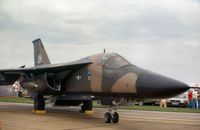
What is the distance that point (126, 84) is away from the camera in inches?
419

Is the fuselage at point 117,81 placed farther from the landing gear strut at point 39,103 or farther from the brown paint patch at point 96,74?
the landing gear strut at point 39,103

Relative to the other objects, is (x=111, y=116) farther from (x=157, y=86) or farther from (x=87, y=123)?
(x=157, y=86)

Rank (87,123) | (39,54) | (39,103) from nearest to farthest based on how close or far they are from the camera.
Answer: (87,123) < (39,103) < (39,54)

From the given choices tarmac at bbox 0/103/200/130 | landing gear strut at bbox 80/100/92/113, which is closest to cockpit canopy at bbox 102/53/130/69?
tarmac at bbox 0/103/200/130

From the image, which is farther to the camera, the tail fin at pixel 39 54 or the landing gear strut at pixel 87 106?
the tail fin at pixel 39 54

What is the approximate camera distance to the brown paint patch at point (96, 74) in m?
12.1

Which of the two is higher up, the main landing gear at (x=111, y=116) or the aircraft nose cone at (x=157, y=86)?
the aircraft nose cone at (x=157, y=86)

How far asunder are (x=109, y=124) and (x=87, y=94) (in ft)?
7.21

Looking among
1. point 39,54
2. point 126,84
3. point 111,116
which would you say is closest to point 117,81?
point 126,84

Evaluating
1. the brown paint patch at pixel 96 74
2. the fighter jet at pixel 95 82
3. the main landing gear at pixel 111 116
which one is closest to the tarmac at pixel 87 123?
the main landing gear at pixel 111 116

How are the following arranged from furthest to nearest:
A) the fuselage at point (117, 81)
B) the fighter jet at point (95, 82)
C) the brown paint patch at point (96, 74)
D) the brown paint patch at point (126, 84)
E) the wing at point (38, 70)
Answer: the wing at point (38, 70), the brown paint patch at point (96, 74), the brown paint patch at point (126, 84), the fighter jet at point (95, 82), the fuselage at point (117, 81)

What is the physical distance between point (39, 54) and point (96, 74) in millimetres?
8188

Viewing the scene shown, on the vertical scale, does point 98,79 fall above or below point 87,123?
above

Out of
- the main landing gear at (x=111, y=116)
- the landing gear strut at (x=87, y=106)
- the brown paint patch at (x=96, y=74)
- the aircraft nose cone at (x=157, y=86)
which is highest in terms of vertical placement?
the brown paint patch at (x=96, y=74)
